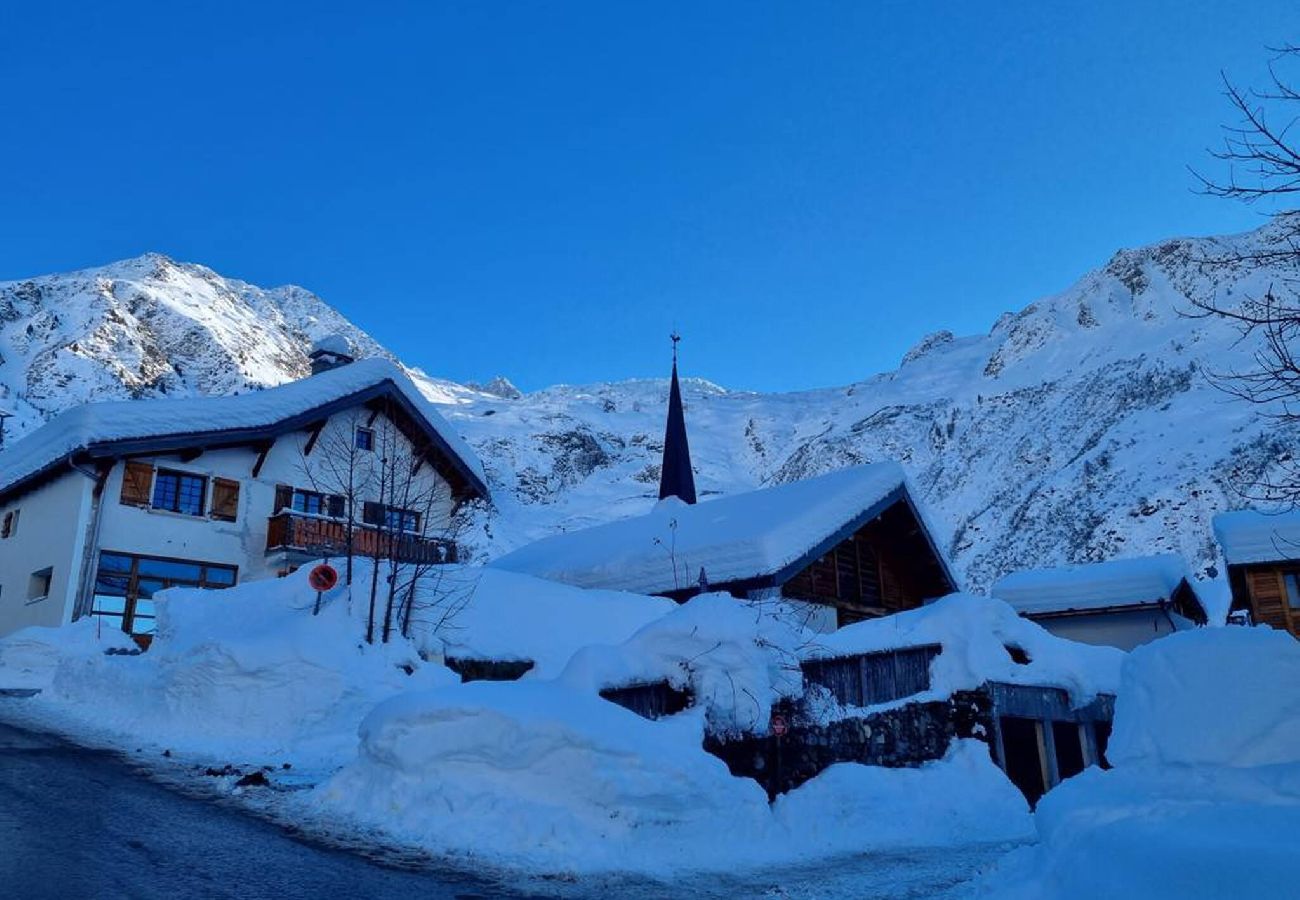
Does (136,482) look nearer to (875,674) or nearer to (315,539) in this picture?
(315,539)

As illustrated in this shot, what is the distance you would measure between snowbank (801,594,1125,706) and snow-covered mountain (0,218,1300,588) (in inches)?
1744

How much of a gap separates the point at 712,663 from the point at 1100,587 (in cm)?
2352

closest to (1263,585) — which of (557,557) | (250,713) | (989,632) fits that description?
(989,632)

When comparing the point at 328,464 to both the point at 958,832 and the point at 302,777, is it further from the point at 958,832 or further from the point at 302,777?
the point at 958,832

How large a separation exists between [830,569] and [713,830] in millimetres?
14685

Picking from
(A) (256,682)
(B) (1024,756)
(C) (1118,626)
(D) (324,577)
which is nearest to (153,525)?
(D) (324,577)

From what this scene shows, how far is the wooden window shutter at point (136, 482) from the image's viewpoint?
70.3ft

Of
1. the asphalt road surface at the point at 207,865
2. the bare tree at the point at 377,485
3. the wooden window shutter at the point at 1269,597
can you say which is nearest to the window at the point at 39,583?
the bare tree at the point at 377,485

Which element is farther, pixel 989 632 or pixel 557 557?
pixel 557 557

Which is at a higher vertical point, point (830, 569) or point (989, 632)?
point (830, 569)

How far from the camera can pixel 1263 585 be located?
89.6 feet

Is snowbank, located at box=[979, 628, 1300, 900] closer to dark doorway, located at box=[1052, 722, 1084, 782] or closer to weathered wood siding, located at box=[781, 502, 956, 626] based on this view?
dark doorway, located at box=[1052, 722, 1084, 782]

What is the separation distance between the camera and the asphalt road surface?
5785mm

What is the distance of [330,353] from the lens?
1195 inches
